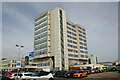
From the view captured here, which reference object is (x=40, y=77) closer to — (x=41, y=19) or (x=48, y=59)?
(x=48, y=59)

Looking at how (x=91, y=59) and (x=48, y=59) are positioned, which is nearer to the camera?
(x=48, y=59)

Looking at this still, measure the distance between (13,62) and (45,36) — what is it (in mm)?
54879

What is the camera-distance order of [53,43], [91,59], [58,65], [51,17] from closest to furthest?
[58,65]
[53,43]
[51,17]
[91,59]

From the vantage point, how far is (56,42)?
67.6 metres

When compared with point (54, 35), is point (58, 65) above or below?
below

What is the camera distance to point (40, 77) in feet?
56.9

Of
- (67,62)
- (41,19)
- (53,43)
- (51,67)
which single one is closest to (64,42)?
(53,43)

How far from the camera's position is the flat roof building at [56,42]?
67000mm

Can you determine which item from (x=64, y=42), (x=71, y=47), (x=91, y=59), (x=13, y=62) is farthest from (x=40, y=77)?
(x=13, y=62)

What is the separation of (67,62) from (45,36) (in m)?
21.2

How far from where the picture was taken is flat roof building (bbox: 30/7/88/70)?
220 feet

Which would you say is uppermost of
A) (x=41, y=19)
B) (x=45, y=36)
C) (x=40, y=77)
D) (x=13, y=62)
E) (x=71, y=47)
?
(x=41, y=19)

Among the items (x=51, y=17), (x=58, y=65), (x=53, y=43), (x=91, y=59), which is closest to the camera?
(x=58, y=65)

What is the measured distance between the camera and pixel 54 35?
229 ft
